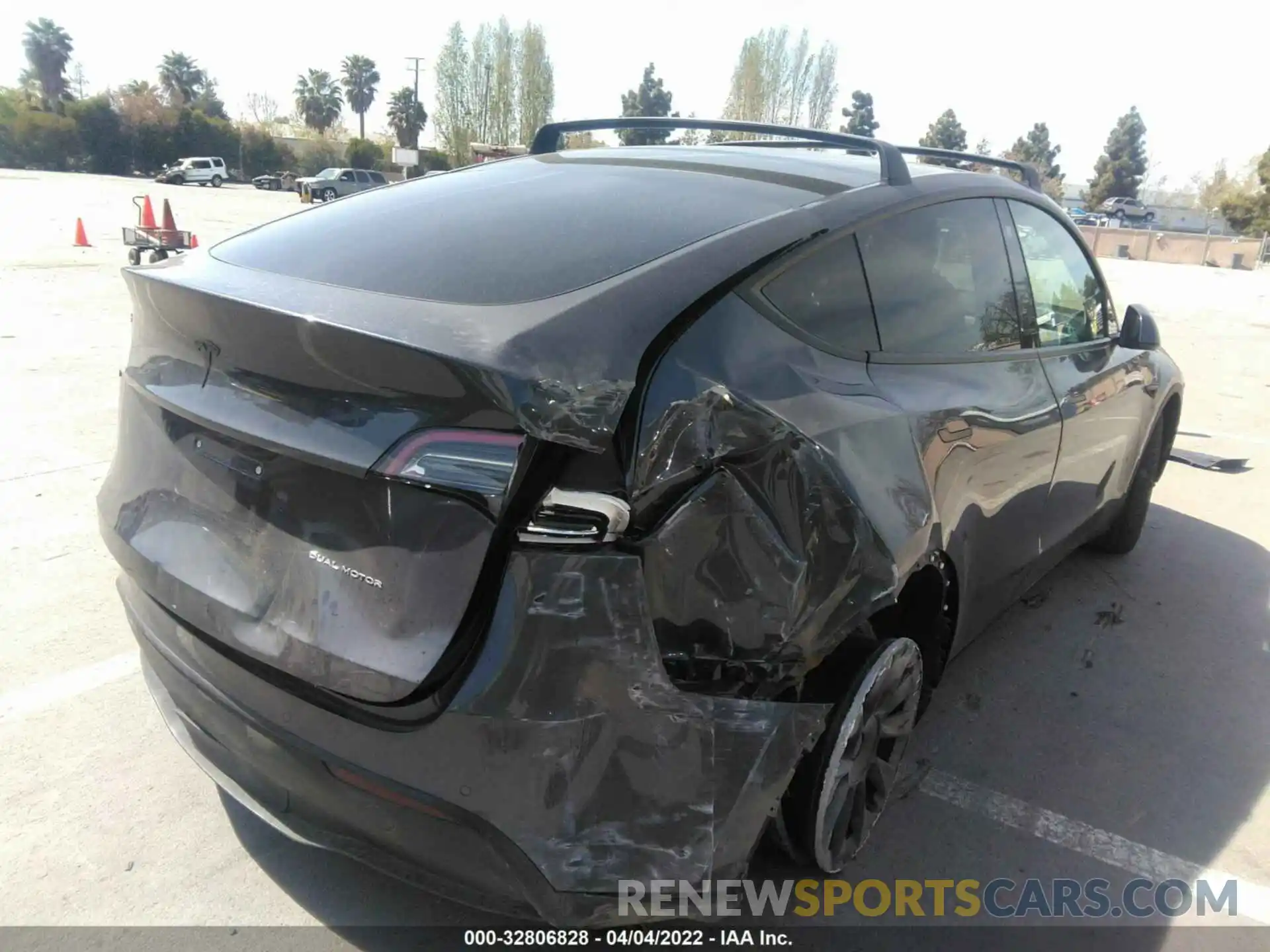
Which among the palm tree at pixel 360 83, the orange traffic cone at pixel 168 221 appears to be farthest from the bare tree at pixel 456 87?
the orange traffic cone at pixel 168 221

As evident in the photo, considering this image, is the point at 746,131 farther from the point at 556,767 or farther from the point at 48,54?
the point at 48,54

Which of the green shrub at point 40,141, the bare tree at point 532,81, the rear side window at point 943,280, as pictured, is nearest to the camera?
the rear side window at point 943,280

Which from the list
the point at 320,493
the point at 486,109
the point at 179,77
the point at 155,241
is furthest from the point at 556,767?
the point at 179,77

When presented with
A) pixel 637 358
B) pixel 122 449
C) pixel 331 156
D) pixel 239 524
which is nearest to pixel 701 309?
pixel 637 358

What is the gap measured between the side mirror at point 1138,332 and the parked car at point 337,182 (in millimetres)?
44121

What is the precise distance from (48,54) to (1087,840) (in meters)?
112

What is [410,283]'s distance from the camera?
2000 mm

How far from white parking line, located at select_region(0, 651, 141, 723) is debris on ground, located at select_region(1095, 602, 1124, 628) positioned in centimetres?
397

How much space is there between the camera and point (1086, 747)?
10.2ft

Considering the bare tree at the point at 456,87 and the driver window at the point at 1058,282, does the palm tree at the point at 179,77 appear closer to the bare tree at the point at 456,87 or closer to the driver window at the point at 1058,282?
the bare tree at the point at 456,87

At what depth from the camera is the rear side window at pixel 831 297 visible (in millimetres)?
2117

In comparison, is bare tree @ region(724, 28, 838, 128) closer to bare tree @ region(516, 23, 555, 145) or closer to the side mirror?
bare tree @ region(516, 23, 555, 145)

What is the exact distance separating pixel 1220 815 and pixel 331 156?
82453 mm

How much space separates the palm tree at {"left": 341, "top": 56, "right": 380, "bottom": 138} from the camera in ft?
320
